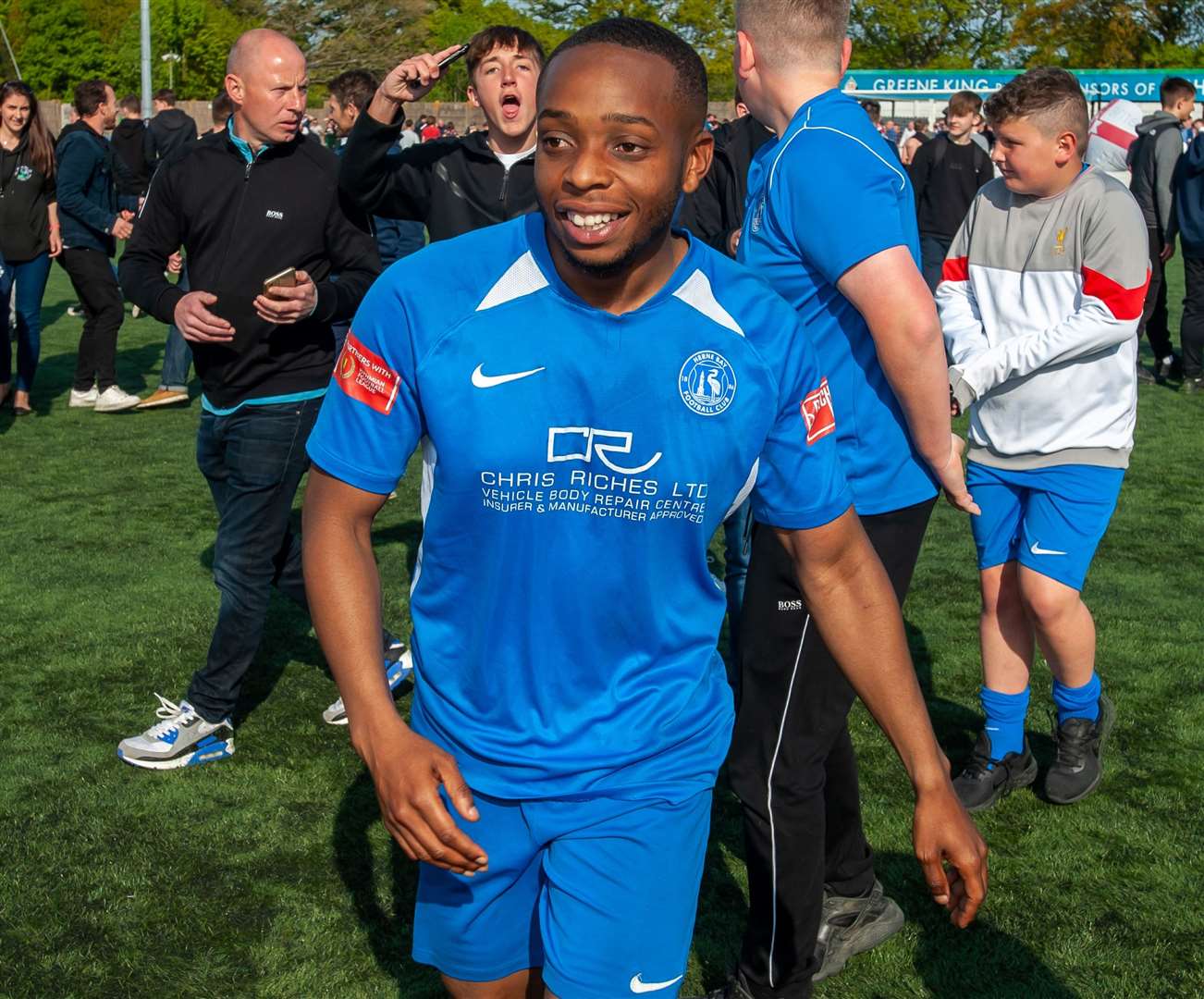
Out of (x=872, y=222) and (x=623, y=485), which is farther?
(x=872, y=222)

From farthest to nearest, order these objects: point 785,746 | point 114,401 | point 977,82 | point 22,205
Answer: point 977,82 → point 114,401 → point 22,205 → point 785,746

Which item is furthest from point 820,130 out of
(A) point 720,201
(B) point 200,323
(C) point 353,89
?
(C) point 353,89

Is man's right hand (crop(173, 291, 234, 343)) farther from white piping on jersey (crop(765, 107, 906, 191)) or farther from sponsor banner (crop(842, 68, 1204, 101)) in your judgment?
sponsor banner (crop(842, 68, 1204, 101))

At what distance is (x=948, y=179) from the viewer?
1289cm

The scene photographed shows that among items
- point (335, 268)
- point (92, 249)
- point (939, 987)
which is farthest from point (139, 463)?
point (939, 987)

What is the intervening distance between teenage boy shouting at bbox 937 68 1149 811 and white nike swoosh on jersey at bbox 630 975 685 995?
7.24 feet

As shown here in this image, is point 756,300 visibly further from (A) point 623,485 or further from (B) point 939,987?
(B) point 939,987

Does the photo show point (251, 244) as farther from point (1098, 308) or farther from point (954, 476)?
point (1098, 308)

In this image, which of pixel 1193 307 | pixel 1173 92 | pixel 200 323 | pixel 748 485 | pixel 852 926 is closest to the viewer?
pixel 748 485

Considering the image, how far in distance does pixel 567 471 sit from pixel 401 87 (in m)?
2.72

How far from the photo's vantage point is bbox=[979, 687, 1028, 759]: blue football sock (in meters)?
4.89

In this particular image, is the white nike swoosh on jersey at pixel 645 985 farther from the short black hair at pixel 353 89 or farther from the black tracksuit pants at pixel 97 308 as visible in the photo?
the black tracksuit pants at pixel 97 308

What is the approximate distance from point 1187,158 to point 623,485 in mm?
11059

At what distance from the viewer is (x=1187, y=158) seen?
39.1ft
